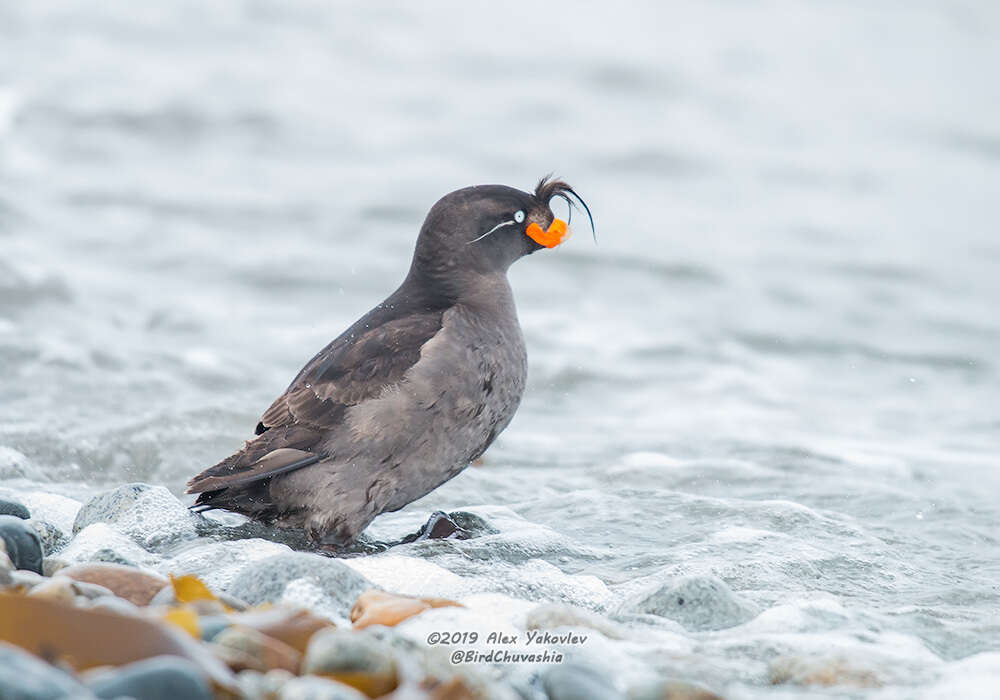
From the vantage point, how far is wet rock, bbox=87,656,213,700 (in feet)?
8.95

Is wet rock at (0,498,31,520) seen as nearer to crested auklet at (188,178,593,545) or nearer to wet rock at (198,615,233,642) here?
crested auklet at (188,178,593,545)

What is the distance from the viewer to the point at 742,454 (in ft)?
23.5

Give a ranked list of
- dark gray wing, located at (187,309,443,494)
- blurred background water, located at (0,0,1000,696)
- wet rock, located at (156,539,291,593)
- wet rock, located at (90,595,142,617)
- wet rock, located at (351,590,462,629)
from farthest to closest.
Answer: blurred background water, located at (0,0,1000,696) → dark gray wing, located at (187,309,443,494) → wet rock, located at (156,539,291,593) → wet rock, located at (351,590,462,629) → wet rock, located at (90,595,142,617)

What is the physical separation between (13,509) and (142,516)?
49 cm

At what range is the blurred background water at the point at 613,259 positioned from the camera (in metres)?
5.81

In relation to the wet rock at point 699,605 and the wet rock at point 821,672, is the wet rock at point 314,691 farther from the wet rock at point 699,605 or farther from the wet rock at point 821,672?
the wet rock at point 699,605

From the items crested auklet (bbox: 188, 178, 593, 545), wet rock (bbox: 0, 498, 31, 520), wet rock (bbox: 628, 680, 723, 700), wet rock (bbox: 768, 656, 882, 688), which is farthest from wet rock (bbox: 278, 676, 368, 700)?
wet rock (bbox: 0, 498, 31, 520)

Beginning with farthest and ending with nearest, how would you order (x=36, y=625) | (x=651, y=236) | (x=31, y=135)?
(x=31, y=135), (x=651, y=236), (x=36, y=625)

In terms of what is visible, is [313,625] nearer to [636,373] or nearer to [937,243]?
[636,373]

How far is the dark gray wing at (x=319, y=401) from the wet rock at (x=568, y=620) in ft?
4.10

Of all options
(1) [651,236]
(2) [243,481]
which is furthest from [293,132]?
(2) [243,481]

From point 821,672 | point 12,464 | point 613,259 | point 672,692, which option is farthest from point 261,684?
point 613,259

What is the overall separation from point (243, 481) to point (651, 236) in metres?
7.97

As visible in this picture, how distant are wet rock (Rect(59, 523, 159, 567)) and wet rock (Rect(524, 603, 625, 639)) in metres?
1.38
